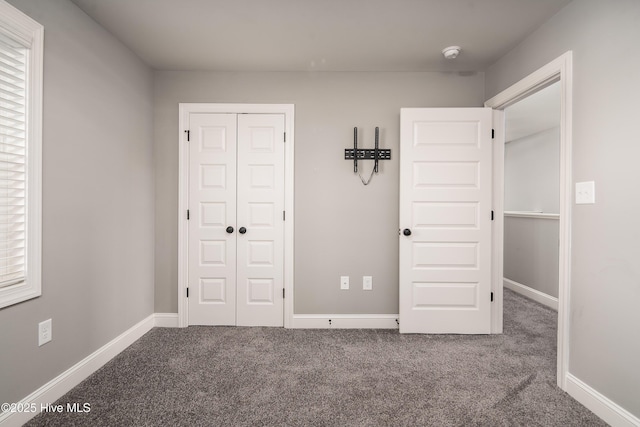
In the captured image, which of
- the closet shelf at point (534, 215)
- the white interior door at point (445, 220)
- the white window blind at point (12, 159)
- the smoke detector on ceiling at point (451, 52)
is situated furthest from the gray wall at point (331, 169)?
the closet shelf at point (534, 215)

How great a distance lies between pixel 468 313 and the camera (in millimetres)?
2648

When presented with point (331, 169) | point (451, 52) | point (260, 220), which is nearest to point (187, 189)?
point (260, 220)

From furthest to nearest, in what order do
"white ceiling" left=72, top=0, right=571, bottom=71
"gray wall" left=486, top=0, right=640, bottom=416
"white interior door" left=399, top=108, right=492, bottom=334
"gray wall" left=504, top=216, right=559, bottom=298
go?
"gray wall" left=504, top=216, right=559, bottom=298 → "white interior door" left=399, top=108, right=492, bottom=334 → "white ceiling" left=72, top=0, right=571, bottom=71 → "gray wall" left=486, top=0, right=640, bottom=416

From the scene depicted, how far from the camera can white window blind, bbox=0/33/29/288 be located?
1479mm

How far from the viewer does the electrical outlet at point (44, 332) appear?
1656 millimetres

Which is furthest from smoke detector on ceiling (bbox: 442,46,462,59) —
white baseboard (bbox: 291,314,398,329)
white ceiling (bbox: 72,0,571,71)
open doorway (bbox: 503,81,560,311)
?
white baseboard (bbox: 291,314,398,329)

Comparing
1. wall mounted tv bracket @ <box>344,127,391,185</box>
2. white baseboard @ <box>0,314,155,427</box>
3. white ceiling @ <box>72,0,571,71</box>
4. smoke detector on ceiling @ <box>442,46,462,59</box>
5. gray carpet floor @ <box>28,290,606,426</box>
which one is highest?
white ceiling @ <box>72,0,571,71</box>

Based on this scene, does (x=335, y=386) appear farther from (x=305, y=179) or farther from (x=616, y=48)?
(x=616, y=48)

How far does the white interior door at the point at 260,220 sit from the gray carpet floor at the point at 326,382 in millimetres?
254

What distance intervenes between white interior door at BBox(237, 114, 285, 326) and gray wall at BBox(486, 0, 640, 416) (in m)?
2.24

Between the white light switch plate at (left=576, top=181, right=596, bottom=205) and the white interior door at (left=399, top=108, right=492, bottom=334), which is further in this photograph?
the white interior door at (left=399, top=108, right=492, bottom=334)

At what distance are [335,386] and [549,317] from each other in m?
2.69

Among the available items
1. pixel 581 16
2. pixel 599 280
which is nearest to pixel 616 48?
pixel 581 16

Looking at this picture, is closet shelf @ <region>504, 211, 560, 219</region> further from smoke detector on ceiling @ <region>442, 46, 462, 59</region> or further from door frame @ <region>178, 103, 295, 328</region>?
door frame @ <region>178, 103, 295, 328</region>
